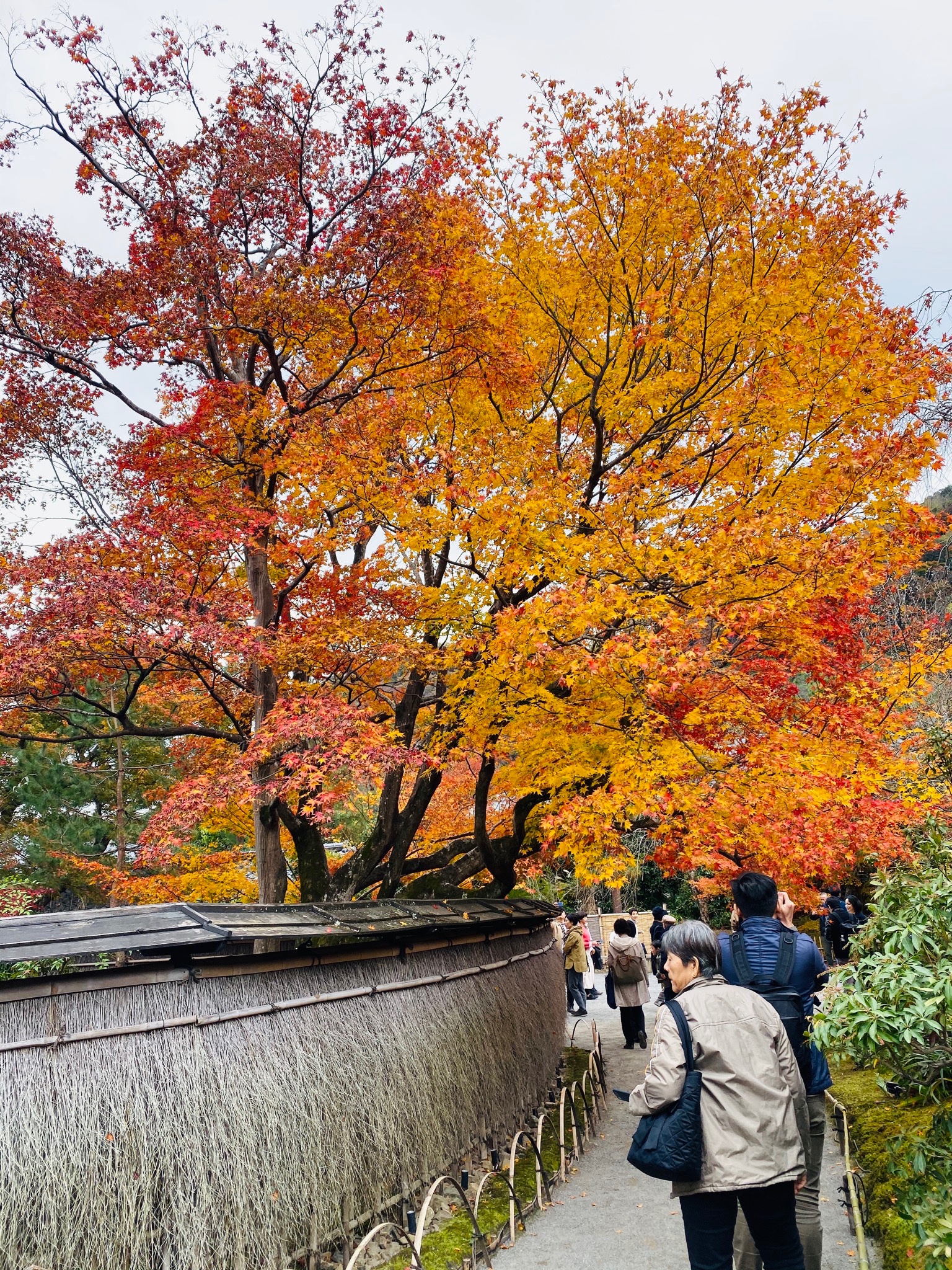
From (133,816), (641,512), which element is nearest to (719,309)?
(641,512)

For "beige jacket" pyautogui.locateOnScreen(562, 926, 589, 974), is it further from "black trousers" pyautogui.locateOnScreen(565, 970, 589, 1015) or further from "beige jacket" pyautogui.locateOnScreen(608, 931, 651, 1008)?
"beige jacket" pyautogui.locateOnScreen(608, 931, 651, 1008)

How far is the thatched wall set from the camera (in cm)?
429

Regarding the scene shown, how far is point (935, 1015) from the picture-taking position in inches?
132

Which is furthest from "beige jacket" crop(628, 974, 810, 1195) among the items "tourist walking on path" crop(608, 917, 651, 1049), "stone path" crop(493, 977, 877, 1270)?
"tourist walking on path" crop(608, 917, 651, 1049)

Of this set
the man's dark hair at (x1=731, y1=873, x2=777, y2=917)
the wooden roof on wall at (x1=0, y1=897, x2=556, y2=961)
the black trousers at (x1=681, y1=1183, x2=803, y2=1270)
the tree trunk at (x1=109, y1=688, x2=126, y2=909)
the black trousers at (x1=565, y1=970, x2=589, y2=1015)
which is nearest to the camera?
the black trousers at (x1=681, y1=1183, x2=803, y2=1270)

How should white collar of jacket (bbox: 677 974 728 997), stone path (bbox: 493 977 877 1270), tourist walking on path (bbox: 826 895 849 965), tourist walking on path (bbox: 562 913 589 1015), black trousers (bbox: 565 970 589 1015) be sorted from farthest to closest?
1. black trousers (bbox: 565 970 589 1015)
2. tourist walking on path (bbox: 562 913 589 1015)
3. tourist walking on path (bbox: 826 895 849 965)
4. stone path (bbox: 493 977 877 1270)
5. white collar of jacket (bbox: 677 974 728 997)

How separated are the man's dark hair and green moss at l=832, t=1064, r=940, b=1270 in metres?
1.09

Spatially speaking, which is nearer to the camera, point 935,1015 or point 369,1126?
point 935,1015

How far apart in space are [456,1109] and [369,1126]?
1.42 metres

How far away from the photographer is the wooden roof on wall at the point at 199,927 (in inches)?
187

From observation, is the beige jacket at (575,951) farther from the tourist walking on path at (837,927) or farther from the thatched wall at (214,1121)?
the thatched wall at (214,1121)

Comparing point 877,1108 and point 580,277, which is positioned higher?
point 580,277

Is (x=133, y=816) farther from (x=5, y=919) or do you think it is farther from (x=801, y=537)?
(x=801, y=537)

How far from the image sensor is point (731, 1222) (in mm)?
3301
